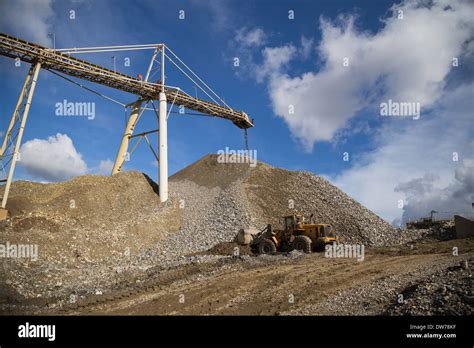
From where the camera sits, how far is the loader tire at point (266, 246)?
19.3 meters

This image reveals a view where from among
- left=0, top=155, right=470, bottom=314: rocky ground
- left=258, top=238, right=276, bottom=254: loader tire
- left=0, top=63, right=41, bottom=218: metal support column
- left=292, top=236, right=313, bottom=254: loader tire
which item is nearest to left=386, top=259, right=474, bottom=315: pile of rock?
left=0, top=155, right=470, bottom=314: rocky ground

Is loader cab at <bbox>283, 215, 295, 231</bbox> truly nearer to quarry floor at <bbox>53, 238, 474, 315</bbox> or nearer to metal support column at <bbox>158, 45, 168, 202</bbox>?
quarry floor at <bbox>53, 238, 474, 315</bbox>

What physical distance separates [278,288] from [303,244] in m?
7.74

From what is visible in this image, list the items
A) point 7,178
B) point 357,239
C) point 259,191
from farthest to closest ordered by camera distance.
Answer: point 259,191, point 357,239, point 7,178

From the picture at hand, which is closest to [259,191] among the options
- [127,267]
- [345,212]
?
[345,212]

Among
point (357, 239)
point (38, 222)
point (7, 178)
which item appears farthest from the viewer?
point (357, 239)

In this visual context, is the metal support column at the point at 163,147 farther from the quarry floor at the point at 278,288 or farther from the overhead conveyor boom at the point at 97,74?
the quarry floor at the point at 278,288

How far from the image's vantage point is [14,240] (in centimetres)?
1709

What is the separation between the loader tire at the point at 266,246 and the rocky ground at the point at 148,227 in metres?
1.06

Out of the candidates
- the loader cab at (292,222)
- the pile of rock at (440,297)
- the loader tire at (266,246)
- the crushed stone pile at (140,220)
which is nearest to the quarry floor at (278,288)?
the pile of rock at (440,297)
